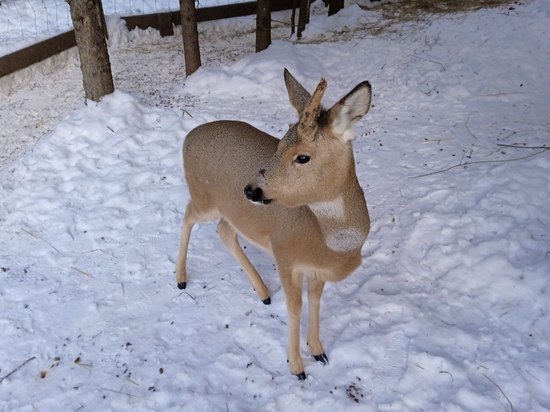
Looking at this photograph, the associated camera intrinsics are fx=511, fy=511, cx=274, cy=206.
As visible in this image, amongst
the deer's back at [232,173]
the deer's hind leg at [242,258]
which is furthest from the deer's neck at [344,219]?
the deer's hind leg at [242,258]

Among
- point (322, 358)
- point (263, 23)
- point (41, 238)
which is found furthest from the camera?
point (263, 23)

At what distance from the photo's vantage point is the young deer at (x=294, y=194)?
8.70 feet

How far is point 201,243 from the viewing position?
4.64m

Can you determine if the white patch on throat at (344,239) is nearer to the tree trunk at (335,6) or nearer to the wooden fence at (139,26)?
Result: the wooden fence at (139,26)

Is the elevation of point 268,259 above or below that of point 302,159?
below

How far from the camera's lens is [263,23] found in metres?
8.16

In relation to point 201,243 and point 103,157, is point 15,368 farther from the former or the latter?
point 103,157

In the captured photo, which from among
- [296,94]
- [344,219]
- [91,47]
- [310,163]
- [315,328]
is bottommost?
[315,328]

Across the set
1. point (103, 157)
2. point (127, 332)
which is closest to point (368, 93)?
point (127, 332)

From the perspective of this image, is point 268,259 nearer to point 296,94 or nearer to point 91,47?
point 296,94

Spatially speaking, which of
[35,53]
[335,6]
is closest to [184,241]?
[35,53]

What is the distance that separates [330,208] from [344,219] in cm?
11

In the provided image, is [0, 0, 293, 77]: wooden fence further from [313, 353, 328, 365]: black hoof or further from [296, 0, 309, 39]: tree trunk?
[313, 353, 328, 365]: black hoof

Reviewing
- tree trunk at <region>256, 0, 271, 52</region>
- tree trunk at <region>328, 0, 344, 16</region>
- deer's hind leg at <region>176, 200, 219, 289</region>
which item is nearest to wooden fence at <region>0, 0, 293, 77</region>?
tree trunk at <region>328, 0, 344, 16</region>
